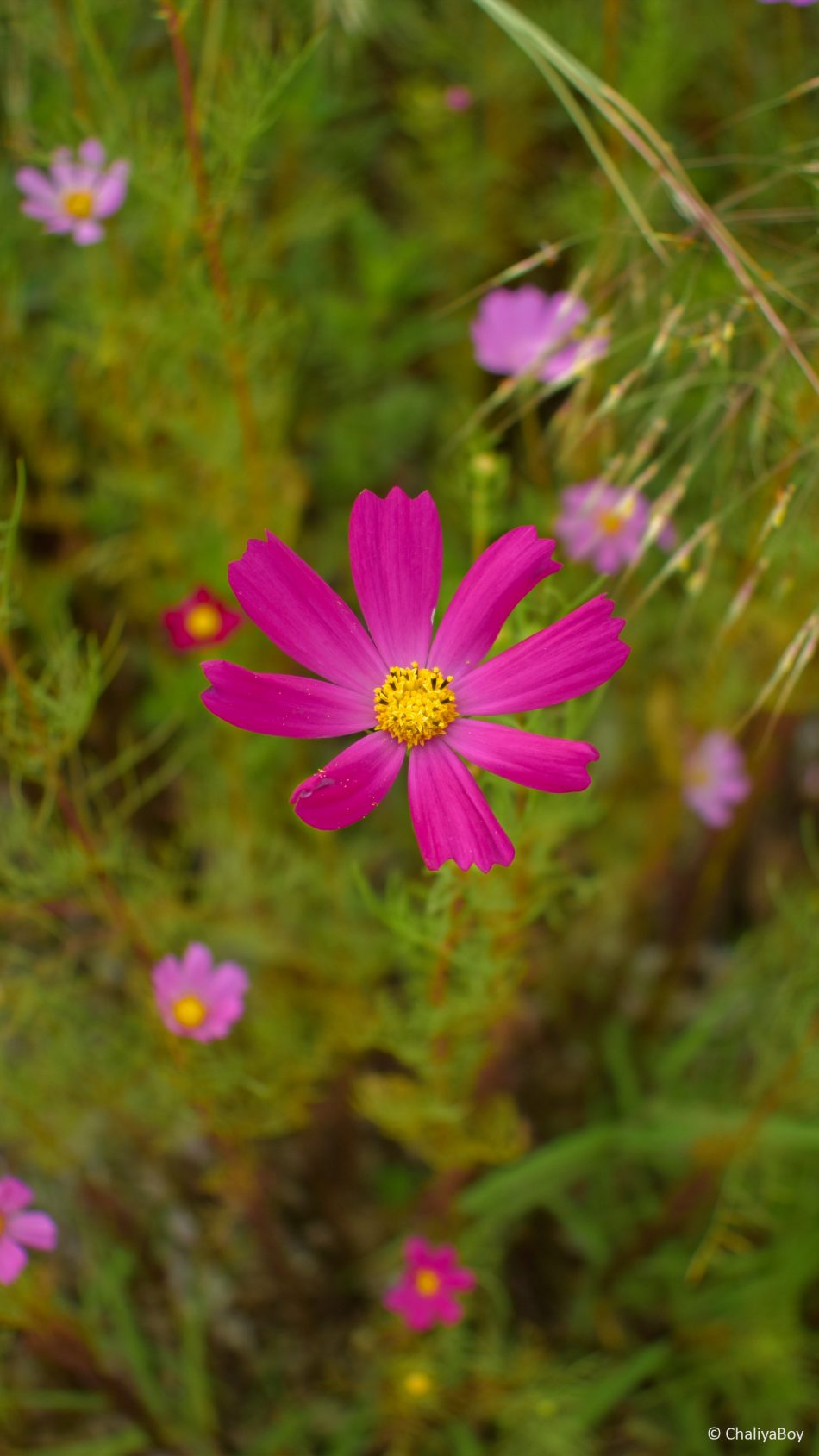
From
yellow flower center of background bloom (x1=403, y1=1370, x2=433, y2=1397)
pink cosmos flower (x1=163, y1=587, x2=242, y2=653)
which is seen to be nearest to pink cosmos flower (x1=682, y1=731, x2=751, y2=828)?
pink cosmos flower (x1=163, y1=587, x2=242, y2=653)

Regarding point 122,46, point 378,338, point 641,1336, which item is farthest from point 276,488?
point 641,1336

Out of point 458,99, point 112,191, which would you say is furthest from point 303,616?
point 458,99

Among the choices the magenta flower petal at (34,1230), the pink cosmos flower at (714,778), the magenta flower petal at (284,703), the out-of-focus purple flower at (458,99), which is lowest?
the magenta flower petal at (34,1230)

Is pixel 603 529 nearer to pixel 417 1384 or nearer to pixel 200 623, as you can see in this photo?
pixel 200 623

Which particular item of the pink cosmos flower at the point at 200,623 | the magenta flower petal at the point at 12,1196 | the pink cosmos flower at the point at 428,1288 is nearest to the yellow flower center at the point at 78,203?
the pink cosmos flower at the point at 200,623

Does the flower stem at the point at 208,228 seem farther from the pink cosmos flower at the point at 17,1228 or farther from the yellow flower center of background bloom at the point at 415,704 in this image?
the pink cosmos flower at the point at 17,1228

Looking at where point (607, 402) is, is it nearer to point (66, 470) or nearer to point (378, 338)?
point (66, 470)

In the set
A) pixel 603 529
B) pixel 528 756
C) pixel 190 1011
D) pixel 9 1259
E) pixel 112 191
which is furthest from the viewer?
pixel 603 529
